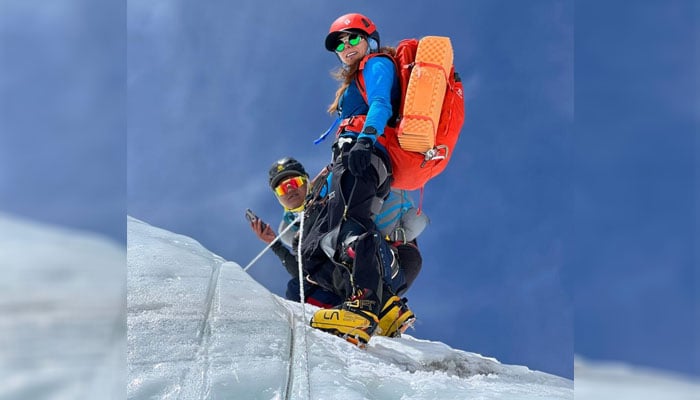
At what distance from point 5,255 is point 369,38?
3734 mm

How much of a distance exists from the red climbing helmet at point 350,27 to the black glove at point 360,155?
3.44 ft

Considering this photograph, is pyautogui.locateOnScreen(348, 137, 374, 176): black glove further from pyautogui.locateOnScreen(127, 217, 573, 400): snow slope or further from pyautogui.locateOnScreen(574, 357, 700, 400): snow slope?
pyautogui.locateOnScreen(574, 357, 700, 400): snow slope

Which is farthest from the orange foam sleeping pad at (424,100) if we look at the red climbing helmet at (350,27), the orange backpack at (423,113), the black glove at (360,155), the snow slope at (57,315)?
the snow slope at (57,315)

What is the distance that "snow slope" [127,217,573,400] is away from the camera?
246cm

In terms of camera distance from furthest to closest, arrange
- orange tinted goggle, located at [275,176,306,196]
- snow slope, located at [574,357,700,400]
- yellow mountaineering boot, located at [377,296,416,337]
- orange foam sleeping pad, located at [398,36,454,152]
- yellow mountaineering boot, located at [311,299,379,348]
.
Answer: orange tinted goggle, located at [275,176,306,196] → yellow mountaineering boot, located at [377,296,416,337] → orange foam sleeping pad, located at [398,36,454,152] → yellow mountaineering boot, located at [311,299,379,348] → snow slope, located at [574,357,700,400]

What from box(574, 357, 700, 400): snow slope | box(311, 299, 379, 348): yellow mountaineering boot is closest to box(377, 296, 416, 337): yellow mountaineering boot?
box(311, 299, 379, 348): yellow mountaineering boot

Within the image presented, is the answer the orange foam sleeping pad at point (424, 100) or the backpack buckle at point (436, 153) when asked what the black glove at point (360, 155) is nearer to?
the orange foam sleeping pad at point (424, 100)

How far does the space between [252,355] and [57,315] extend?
1.74m

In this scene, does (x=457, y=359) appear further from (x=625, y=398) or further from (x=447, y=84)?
(x=625, y=398)

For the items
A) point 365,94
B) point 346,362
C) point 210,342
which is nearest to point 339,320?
point 346,362

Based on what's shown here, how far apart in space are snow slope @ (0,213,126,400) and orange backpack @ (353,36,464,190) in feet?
9.80

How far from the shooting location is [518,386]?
9.70 feet

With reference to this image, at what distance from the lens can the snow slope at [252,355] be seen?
2.46 m

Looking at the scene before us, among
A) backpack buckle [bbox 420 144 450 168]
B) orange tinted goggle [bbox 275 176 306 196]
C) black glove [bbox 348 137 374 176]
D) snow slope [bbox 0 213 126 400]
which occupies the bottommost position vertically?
snow slope [bbox 0 213 126 400]
